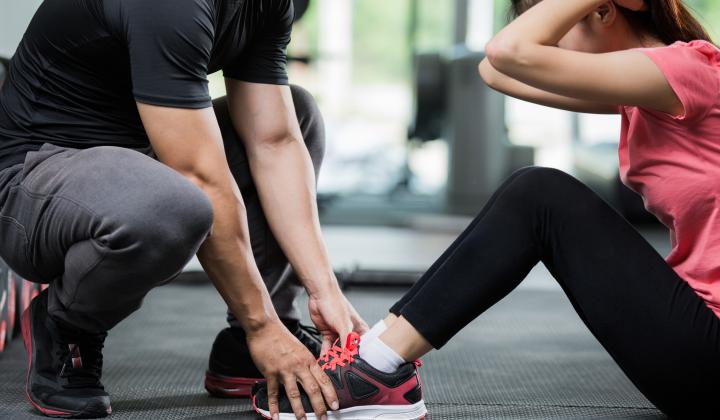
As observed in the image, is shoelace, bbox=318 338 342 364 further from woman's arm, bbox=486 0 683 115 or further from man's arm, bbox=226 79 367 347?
woman's arm, bbox=486 0 683 115

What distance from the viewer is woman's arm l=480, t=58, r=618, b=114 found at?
4.49ft

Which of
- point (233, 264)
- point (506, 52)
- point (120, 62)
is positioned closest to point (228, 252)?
point (233, 264)

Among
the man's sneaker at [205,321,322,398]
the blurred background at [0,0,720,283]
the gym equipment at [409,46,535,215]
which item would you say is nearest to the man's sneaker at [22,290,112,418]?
the man's sneaker at [205,321,322,398]

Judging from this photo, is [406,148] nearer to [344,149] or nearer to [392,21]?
[344,149]

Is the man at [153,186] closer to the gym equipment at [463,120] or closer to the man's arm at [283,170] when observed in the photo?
the man's arm at [283,170]

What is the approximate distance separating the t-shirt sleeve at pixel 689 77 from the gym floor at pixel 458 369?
1.68 ft

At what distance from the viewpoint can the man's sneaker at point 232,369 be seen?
1436mm

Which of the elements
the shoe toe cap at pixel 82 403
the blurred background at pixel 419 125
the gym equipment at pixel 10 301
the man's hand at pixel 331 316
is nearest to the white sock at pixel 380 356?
the man's hand at pixel 331 316

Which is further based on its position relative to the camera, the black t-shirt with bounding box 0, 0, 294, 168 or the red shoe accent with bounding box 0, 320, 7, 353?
the red shoe accent with bounding box 0, 320, 7, 353

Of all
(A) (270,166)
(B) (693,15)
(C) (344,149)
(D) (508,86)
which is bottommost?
(C) (344,149)

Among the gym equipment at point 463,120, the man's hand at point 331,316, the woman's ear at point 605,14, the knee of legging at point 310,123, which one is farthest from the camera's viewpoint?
the gym equipment at point 463,120

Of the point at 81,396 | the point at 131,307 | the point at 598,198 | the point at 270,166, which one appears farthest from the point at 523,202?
the point at 81,396

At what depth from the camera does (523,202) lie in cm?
116

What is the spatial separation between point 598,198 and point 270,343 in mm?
493
